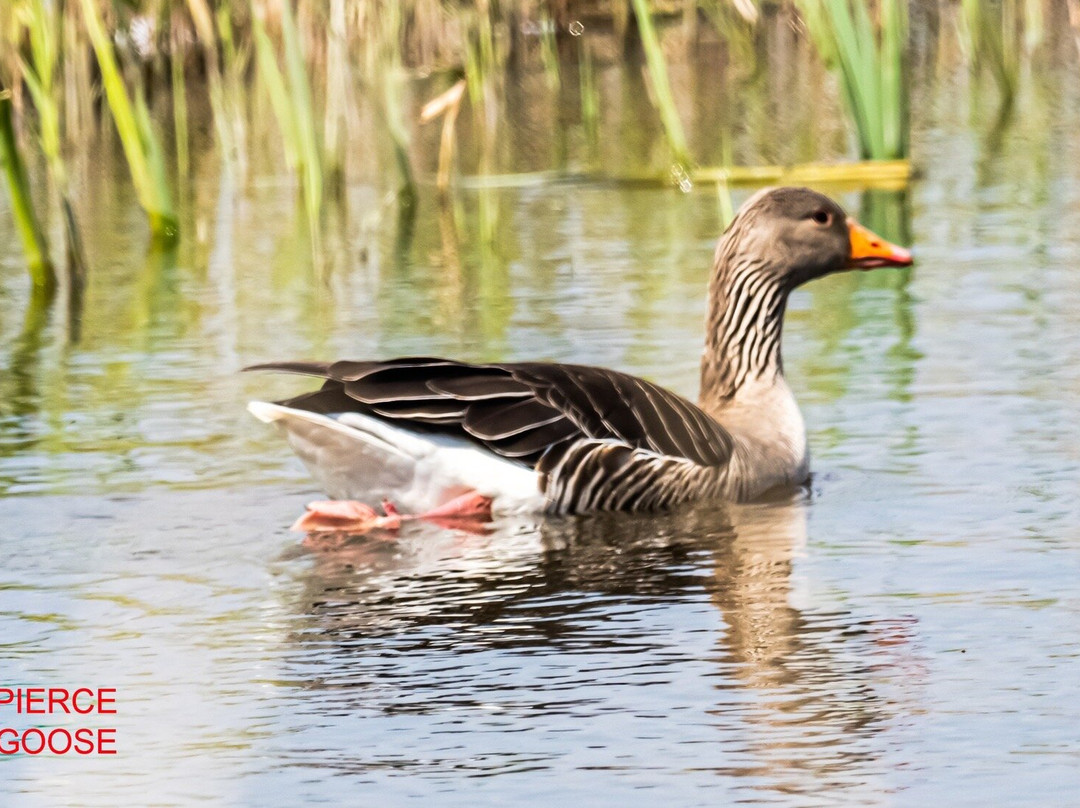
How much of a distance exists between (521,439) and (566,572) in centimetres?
114

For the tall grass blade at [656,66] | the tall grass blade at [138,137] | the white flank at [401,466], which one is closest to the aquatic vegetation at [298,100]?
the tall grass blade at [138,137]

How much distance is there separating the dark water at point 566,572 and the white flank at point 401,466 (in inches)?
9.4

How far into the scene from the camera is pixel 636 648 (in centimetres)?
630

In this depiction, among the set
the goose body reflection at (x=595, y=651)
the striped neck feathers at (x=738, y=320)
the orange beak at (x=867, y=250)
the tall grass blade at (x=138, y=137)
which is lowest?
the goose body reflection at (x=595, y=651)

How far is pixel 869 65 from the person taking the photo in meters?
14.4

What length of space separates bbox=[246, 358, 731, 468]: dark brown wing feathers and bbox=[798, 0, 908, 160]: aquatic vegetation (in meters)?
5.68

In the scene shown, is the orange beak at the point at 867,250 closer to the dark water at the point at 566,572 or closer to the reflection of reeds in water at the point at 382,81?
the dark water at the point at 566,572

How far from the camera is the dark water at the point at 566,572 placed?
529 cm

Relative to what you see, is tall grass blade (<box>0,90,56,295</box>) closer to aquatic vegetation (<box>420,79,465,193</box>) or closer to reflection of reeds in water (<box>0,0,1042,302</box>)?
reflection of reeds in water (<box>0,0,1042,302</box>)

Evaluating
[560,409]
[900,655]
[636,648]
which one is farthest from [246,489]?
[900,655]

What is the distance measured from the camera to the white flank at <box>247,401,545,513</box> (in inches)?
327

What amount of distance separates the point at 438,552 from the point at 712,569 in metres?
1.15

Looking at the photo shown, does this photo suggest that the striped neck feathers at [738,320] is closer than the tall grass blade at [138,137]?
Yes

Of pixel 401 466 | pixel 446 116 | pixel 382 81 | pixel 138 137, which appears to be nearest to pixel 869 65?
pixel 382 81
